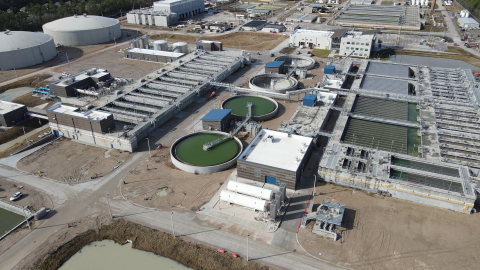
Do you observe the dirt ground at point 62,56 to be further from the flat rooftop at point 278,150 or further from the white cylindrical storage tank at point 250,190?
the white cylindrical storage tank at point 250,190

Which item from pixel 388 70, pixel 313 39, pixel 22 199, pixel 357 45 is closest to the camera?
pixel 22 199

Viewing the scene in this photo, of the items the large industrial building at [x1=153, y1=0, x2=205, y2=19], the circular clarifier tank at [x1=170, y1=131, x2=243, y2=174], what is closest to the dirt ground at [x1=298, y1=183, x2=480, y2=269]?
the circular clarifier tank at [x1=170, y1=131, x2=243, y2=174]

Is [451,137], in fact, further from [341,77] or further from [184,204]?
[184,204]

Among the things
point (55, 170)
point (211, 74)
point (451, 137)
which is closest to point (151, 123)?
point (55, 170)

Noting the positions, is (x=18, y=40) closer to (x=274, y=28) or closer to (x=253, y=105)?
(x=253, y=105)

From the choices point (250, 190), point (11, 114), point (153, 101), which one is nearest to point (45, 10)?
point (11, 114)

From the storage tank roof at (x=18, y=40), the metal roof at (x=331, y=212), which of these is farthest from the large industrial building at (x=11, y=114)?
the metal roof at (x=331, y=212)
